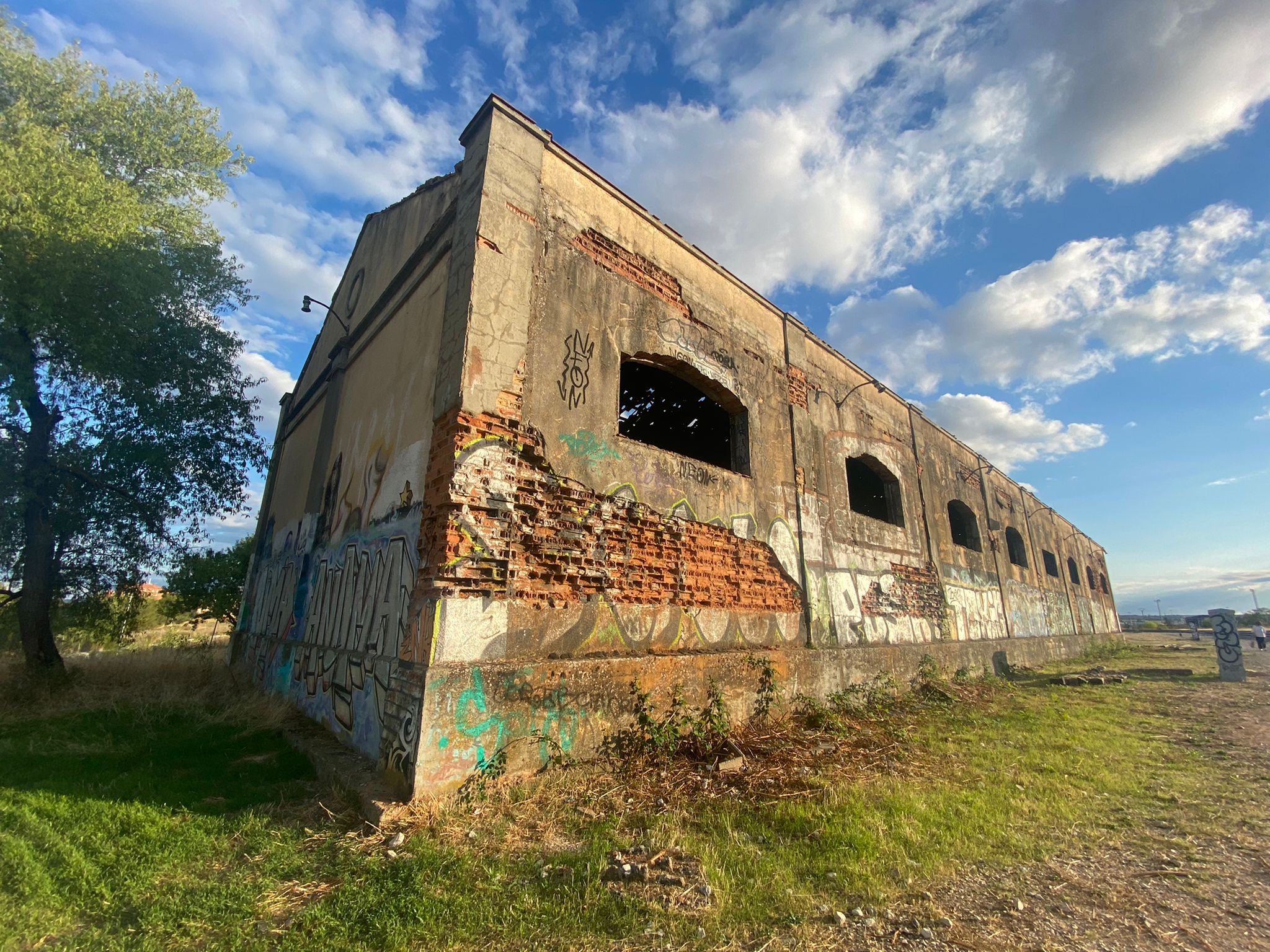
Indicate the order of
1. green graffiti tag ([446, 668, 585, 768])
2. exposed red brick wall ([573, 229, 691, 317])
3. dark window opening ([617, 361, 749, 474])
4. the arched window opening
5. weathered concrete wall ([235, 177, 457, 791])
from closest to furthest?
green graffiti tag ([446, 668, 585, 768]) → weathered concrete wall ([235, 177, 457, 791]) → exposed red brick wall ([573, 229, 691, 317]) → dark window opening ([617, 361, 749, 474]) → the arched window opening

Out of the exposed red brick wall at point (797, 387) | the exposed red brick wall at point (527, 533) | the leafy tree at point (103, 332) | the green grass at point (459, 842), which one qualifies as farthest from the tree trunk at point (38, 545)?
the exposed red brick wall at point (797, 387)

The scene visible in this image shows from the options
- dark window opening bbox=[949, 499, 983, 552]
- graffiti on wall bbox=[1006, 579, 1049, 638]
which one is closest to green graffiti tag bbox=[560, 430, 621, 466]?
dark window opening bbox=[949, 499, 983, 552]

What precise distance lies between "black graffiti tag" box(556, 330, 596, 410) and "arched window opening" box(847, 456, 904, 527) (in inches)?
232

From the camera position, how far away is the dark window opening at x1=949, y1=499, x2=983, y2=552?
13.6 metres

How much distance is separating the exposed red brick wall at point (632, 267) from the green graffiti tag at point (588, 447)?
194 cm

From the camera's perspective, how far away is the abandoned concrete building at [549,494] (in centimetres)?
430

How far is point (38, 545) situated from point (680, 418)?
969 centimetres

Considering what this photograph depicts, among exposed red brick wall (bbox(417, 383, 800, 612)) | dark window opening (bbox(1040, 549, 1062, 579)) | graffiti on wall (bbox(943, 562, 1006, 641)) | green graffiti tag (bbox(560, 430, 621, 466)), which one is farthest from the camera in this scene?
dark window opening (bbox(1040, 549, 1062, 579))

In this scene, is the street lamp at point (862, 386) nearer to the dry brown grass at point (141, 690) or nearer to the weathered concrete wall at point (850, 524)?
the weathered concrete wall at point (850, 524)

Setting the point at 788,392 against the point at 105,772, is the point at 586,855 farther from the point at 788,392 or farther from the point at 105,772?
the point at 788,392

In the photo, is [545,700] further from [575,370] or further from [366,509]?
[366,509]

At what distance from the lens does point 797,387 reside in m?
8.59

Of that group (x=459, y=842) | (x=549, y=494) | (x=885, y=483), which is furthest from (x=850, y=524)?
(x=459, y=842)

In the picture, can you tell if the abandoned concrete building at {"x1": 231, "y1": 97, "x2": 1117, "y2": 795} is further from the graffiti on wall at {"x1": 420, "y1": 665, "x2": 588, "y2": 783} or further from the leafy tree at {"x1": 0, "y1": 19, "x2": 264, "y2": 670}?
the leafy tree at {"x1": 0, "y1": 19, "x2": 264, "y2": 670}
